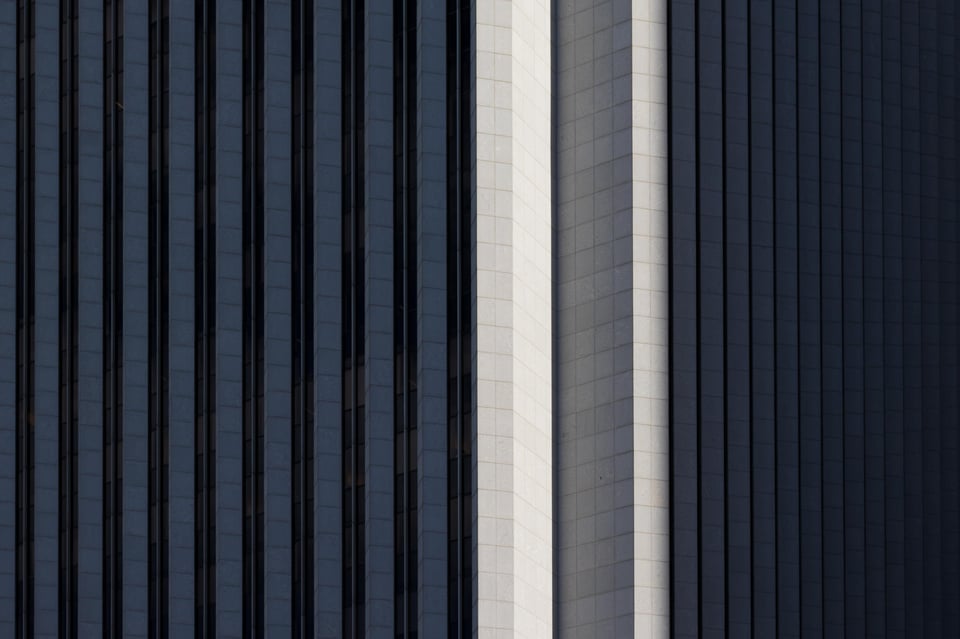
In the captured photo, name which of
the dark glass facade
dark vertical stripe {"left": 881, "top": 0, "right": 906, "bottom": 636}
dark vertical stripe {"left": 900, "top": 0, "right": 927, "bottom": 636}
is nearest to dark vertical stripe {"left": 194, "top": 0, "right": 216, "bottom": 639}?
the dark glass facade

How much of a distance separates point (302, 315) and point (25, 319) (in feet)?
42.7

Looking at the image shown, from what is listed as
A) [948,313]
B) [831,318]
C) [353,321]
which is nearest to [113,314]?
[353,321]

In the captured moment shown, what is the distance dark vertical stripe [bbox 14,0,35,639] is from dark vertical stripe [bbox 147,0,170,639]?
546 cm

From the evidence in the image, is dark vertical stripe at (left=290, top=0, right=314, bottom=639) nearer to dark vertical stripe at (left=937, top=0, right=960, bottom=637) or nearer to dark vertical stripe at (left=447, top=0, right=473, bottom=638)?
dark vertical stripe at (left=447, top=0, right=473, bottom=638)

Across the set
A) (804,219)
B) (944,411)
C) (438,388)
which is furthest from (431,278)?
(944,411)

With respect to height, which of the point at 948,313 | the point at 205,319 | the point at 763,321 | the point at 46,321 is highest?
the point at 948,313

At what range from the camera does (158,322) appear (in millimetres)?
110875

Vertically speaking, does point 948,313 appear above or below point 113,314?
above

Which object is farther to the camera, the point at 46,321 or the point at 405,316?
the point at 46,321

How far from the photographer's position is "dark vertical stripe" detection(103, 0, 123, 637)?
107250mm

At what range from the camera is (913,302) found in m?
121

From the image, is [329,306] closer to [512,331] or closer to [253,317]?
[253,317]

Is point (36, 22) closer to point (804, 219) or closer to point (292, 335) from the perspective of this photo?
point (292, 335)

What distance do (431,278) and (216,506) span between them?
14403mm
